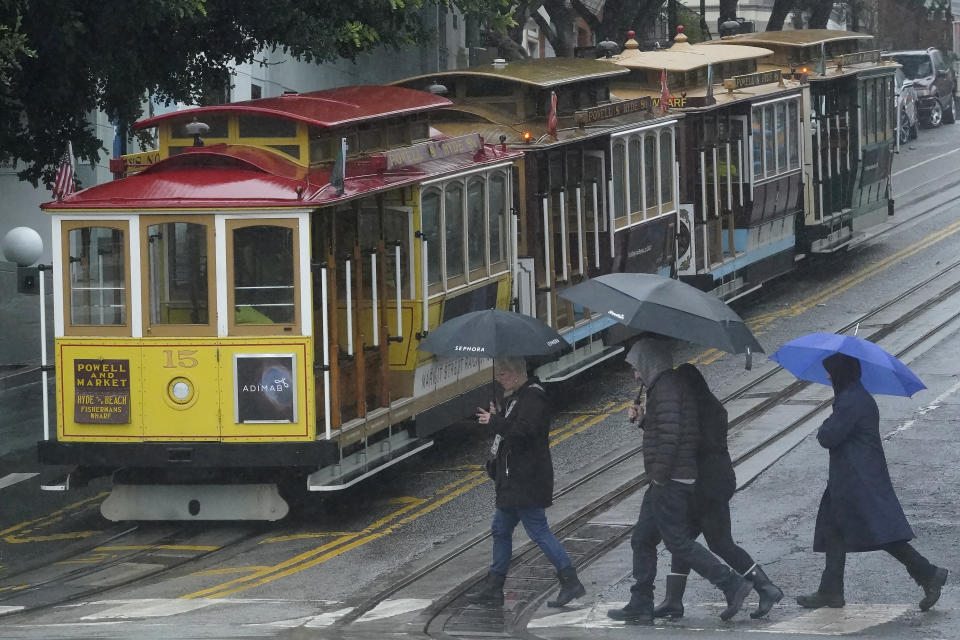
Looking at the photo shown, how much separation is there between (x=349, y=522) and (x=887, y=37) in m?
44.9

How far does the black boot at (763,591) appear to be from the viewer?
30.8 feet

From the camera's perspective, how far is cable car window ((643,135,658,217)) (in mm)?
19312

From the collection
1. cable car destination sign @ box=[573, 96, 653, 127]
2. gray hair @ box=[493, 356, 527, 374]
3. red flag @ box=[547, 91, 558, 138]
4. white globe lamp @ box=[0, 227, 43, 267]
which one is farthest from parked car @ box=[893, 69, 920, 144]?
gray hair @ box=[493, 356, 527, 374]

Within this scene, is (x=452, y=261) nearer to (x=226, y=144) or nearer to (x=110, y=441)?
(x=226, y=144)

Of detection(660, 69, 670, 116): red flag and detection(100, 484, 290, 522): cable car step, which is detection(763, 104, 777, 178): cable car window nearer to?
detection(660, 69, 670, 116): red flag

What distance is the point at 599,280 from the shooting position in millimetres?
9914

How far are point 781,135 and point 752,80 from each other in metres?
0.90

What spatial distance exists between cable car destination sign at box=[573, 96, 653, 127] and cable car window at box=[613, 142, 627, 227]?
38 cm

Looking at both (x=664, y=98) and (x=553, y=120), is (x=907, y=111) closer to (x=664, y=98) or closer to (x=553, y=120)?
(x=664, y=98)

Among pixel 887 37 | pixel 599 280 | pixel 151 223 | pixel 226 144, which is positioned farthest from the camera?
pixel 887 37

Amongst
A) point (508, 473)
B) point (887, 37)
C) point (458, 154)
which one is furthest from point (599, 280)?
point (887, 37)

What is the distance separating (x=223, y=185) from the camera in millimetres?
12172

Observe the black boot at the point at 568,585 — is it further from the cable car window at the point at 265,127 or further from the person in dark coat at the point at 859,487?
the cable car window at the point at 265,127

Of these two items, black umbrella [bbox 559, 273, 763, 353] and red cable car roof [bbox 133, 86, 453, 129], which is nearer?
black umbrella [bbox 559, 273, 763, 353]
